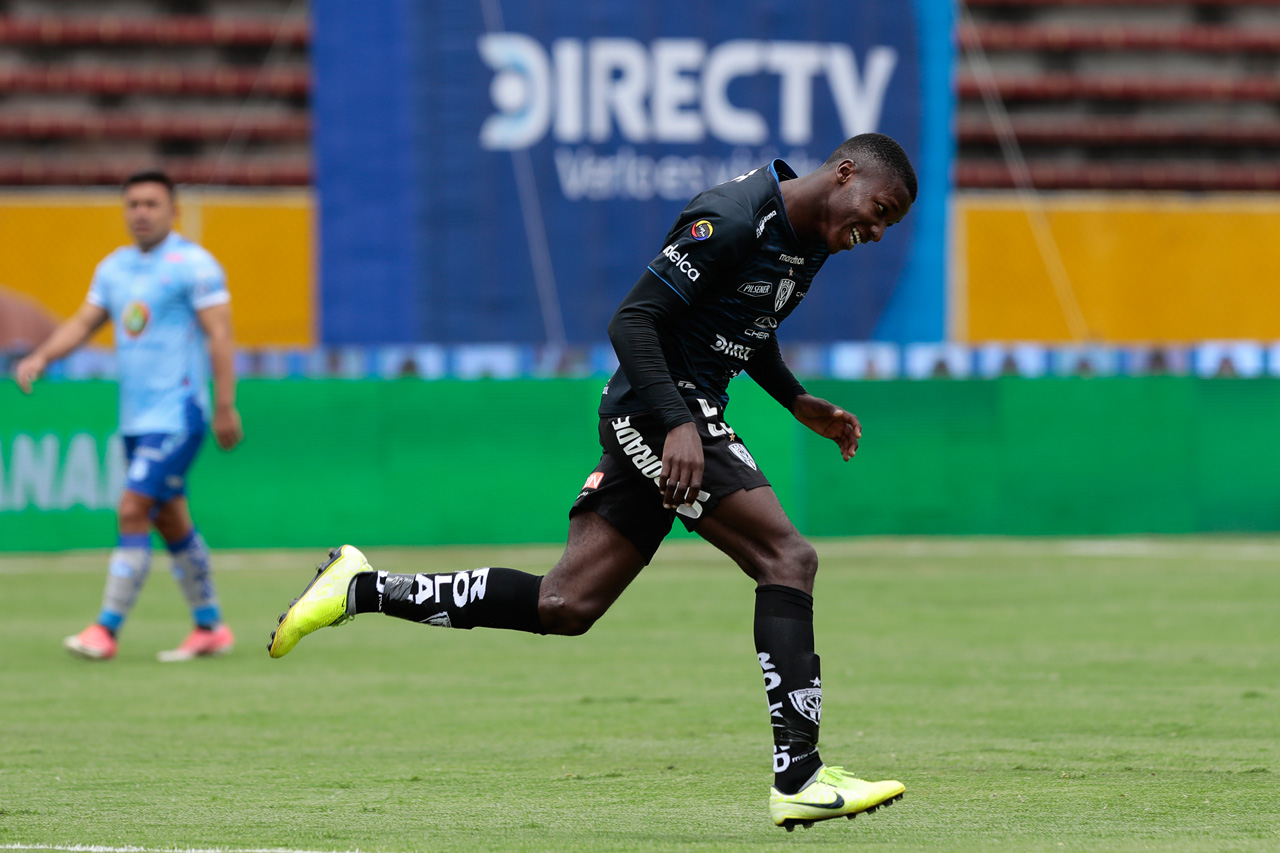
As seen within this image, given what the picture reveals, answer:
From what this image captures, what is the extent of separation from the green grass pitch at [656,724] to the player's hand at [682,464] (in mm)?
914

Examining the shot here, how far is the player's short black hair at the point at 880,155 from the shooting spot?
5.39 m

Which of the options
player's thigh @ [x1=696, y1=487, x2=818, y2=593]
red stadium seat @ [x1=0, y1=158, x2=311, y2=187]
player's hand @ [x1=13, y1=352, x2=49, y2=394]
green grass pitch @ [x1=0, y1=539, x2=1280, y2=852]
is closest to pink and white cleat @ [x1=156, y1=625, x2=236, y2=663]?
green grass pitch @ [x1=0, y1=539, x2=1280, y2=852]

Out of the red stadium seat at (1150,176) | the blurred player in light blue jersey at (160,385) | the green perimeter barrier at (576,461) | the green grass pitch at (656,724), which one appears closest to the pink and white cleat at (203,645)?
the blurred player in light blue jersey at (160,385)

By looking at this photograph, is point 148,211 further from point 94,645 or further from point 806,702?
point 806,702

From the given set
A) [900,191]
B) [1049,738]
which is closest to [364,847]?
[900,191]

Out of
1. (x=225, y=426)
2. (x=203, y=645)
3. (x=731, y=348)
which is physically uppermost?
(x=731, y=348)

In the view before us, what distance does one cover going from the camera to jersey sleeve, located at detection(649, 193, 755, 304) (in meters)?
5.28

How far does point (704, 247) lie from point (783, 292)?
0.34 m

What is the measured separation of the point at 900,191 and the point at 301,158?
1115 inches

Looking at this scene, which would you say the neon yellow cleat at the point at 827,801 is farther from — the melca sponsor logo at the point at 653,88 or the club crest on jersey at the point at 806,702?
the melca sponsor logo at the point at 653,88

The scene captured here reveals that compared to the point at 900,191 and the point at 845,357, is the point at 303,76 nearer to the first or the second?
the point at 845,357

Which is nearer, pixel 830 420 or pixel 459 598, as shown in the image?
pixel 459 598

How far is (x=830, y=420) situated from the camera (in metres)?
6.24

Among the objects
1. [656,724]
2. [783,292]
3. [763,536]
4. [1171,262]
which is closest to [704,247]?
[783,292]
